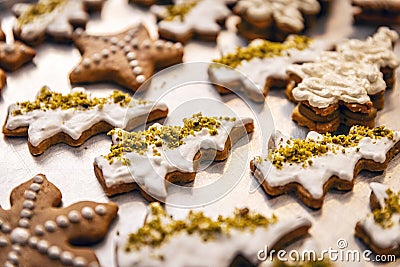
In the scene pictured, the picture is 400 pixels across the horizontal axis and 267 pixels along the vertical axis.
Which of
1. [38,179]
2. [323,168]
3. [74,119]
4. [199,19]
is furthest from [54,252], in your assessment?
[199,19]

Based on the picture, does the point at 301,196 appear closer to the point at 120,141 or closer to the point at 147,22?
the point at 120,141

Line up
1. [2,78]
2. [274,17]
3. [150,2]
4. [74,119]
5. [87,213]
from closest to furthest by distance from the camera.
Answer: [87,213] < [74,119] < [2,78] < [274,17] < [150,2]

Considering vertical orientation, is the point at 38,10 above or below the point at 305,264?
above

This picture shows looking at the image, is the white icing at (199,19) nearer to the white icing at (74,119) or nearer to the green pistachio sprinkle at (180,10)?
the green pistachio sprinkle at (180,10)

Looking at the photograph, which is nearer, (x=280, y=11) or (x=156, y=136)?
(x=156, y=136)

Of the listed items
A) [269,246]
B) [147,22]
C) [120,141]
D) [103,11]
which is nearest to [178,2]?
[147,22]

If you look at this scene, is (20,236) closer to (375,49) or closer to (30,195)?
(30,195)

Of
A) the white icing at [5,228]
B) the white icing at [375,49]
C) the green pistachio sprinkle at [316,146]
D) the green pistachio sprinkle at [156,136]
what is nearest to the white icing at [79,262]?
the white icing at [5,228]
